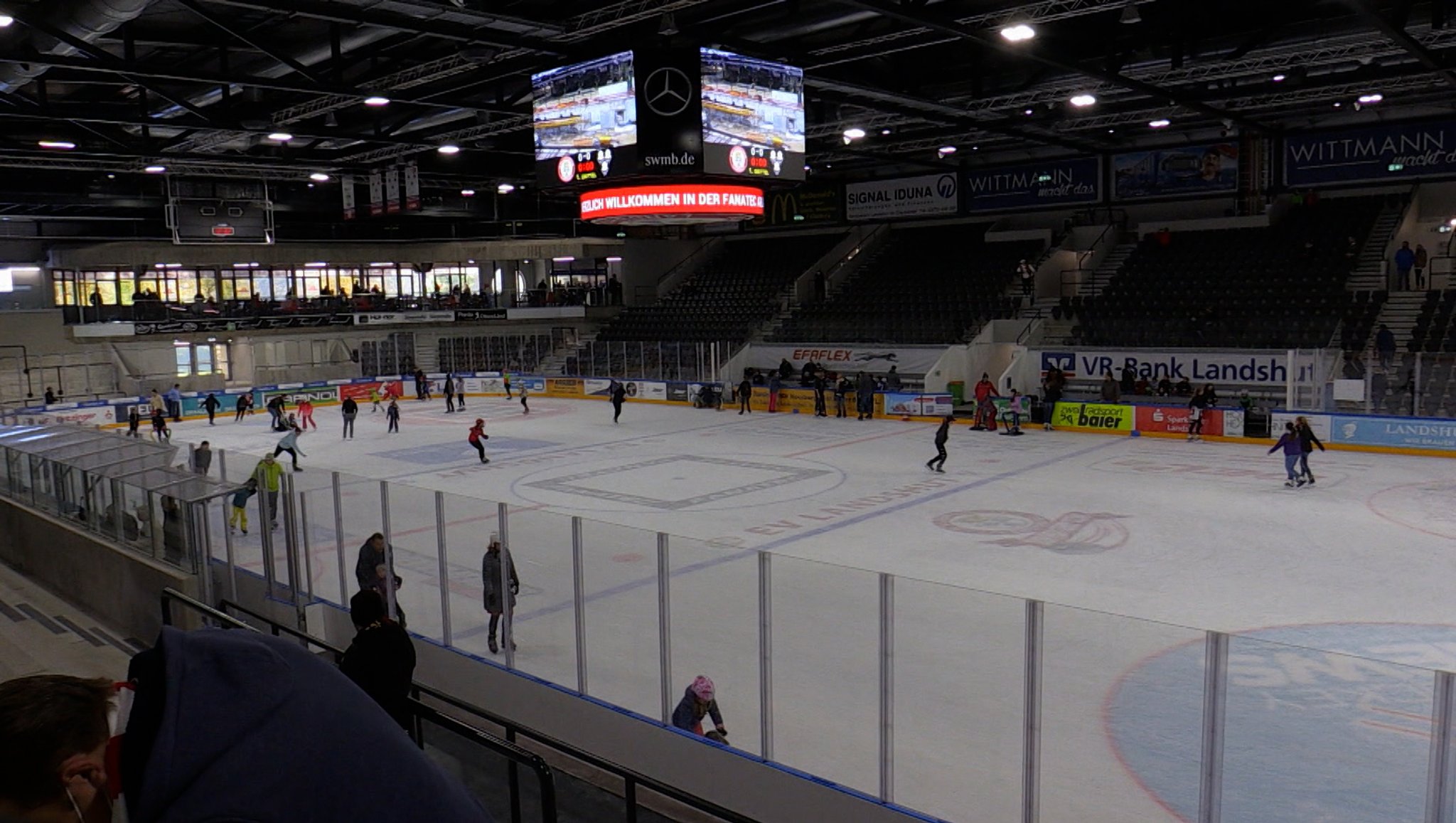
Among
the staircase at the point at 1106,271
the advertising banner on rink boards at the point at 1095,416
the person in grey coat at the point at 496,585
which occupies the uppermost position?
the staircase at the point at 1106,271

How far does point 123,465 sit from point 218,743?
13.9m

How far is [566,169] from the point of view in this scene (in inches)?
831

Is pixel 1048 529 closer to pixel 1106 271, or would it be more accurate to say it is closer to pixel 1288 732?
pixel 1288 732

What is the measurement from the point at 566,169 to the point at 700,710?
1509cm

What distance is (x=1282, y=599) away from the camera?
12656 millimetres

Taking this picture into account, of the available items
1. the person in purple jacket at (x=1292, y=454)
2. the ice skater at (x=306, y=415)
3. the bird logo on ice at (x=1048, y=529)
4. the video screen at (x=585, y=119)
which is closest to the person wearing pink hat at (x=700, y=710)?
the bird logo on ice at (x=1048, y=529)

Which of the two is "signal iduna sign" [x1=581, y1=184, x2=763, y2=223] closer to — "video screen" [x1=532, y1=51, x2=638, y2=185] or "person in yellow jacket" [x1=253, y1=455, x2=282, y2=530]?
"video screen" [x1=532, y1=51, x2=638, y2=185]

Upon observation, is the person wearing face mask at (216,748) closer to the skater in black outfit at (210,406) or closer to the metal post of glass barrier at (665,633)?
the metal post of glass barrier at (665,633)

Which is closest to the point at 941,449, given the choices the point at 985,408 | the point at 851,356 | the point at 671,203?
the point at 985,408

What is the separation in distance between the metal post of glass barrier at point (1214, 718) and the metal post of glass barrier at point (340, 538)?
8.82 m

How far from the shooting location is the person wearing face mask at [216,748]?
113 cm

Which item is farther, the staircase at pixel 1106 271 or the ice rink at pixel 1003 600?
the staircase at pixel 1106 271

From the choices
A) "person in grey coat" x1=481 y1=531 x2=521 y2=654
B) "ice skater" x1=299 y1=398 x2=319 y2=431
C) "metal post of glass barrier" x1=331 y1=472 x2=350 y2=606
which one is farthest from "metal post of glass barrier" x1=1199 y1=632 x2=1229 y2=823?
"ice skater" x1=299 y1=398 x2=319 y2=431

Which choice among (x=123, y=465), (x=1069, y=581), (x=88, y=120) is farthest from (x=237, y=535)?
(x=88, y=120)
